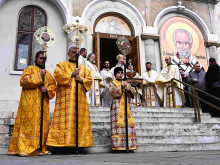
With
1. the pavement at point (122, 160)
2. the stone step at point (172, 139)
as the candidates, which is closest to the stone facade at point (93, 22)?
the stone step at point (172, 139)

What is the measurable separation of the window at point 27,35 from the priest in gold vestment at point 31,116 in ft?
16.2

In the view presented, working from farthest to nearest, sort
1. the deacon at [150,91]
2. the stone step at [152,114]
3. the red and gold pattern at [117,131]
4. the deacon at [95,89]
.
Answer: the deacon at [150,91], the deacon at [95,89], the stone step at [152,114], the red and gold pattern at [117,131]

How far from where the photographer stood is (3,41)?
9.53m

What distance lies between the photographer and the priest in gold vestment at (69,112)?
460 centimetres

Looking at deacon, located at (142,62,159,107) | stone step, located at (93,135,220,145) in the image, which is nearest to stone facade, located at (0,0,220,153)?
deacon, located at (142,62,159,107)

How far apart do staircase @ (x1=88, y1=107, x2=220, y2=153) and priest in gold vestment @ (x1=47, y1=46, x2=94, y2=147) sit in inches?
19.5

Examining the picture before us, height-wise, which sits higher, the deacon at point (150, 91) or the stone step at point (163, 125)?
the deacon at point (150, 91)

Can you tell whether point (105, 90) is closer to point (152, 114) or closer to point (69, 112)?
point (152, 114)

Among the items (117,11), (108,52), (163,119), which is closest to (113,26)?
(117,11)

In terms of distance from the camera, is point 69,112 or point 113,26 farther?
point 113,26

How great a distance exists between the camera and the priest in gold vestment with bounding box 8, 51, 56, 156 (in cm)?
455

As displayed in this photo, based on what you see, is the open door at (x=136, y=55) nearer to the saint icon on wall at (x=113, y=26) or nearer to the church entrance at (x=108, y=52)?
the saint icon on wall at (x=113, y=26)

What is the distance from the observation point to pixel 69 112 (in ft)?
15.5

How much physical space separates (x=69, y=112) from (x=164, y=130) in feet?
8.42
